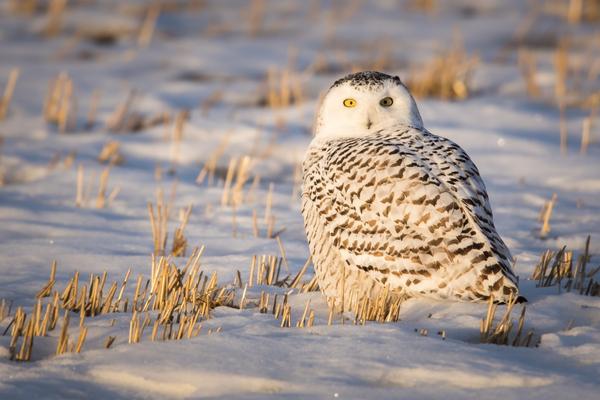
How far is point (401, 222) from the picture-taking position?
434 centimetres

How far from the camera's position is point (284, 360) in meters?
3.68

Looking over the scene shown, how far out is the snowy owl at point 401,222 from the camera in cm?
422

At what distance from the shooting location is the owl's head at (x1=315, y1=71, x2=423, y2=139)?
206 inches

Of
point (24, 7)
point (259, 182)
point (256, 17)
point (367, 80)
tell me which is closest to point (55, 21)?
point (24, 7)

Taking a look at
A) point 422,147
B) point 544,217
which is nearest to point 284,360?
point 422,147

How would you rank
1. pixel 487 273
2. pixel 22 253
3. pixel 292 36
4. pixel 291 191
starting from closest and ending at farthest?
pixel 487 273
pixel 22 253
pixel 291 191
pixel 292 36

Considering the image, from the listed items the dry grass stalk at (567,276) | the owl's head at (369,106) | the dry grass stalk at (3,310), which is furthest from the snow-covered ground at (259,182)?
the owl's head at (369,106)

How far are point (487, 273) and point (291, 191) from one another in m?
4.27

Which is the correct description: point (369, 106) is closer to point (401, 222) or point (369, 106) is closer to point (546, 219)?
point (401, 222)

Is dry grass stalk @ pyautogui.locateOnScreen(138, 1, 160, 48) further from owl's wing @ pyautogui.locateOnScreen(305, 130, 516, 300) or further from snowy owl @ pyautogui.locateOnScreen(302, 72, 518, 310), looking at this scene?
owl's wing @ pyautogui.locateOnScreen(305, 130, 516, 300)

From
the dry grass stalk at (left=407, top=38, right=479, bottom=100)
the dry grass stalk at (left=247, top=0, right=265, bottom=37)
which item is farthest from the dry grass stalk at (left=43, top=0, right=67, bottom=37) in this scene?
the dry grass stalk at (left=407, top=38, right=479, bottom=100)

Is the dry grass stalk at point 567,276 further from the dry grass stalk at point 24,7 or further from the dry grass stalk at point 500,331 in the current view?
the dry grass stalk at point 24,7

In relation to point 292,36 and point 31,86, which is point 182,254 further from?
point 292,36

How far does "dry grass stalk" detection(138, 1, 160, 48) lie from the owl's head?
31.4ft
